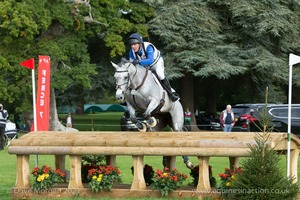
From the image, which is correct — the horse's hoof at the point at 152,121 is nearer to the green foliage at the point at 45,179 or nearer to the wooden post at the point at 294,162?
the green foliage at the point at 45,179

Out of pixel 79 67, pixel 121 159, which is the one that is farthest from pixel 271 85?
pixel 121 159

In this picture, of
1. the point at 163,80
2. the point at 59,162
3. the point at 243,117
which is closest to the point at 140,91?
the point at 163,80

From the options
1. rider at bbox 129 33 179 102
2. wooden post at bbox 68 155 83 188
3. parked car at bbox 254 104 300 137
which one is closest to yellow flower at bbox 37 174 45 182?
wooden post at bbox 68 155 83 188

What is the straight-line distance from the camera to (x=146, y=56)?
1241 cm

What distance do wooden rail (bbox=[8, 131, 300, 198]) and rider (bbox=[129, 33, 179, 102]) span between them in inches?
47.5

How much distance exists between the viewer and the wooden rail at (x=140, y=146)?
36.4 ft

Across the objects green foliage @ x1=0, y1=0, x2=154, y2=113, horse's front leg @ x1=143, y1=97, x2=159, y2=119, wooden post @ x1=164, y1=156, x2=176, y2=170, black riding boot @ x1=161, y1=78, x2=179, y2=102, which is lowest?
wooden post @ x1=164, y1=156, x2=176, y2=170

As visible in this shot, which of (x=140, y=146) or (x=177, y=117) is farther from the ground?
(x=177, y=117)

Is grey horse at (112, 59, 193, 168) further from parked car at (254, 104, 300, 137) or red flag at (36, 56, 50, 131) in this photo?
parked car at (254, 104, 300, 137)

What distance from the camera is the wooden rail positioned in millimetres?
11094

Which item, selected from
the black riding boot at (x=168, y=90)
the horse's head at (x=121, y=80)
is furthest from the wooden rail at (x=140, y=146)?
the black riding boot at (x=168, y=90)

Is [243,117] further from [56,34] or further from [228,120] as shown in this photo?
[56,34]

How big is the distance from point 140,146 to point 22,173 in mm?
2180

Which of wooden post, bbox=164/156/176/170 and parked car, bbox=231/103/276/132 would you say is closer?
wooden post, bbox=164/156/176/170
